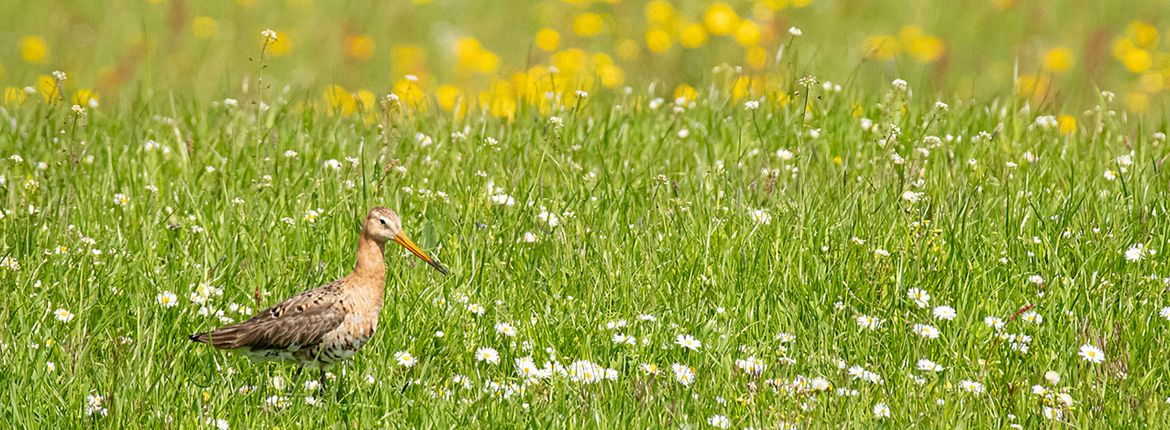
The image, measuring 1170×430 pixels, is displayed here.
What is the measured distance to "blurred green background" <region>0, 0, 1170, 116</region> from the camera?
11125 mm

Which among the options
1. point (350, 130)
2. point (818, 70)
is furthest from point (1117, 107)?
point (350, 130)

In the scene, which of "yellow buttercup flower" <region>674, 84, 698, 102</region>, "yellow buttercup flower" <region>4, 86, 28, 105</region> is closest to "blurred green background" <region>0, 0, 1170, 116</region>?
"yellow buttercup flower" <region>674, 84, 698, 102</region>

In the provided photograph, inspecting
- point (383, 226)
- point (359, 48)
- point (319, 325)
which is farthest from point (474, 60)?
point (319, 325)

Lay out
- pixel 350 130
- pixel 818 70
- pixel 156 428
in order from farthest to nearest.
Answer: pixel 818 70 < pixel 350 130 < pixel 156 428

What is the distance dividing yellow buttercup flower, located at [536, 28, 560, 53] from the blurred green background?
0.02 meters

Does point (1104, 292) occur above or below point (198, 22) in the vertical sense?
above

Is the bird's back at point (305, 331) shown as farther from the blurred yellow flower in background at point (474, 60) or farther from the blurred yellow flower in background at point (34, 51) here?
the blurred yellow flower in background at point (34, 51)

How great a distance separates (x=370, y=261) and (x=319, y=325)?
43 centimetres

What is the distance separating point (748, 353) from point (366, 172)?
249cm

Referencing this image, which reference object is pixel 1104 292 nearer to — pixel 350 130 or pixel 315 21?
pixel 350 130

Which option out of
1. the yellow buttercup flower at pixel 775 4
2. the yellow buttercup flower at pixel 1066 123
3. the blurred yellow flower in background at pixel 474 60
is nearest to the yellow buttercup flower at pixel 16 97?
the blurred yellow flower in background at pixel 474 60

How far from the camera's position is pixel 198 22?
12.4 m

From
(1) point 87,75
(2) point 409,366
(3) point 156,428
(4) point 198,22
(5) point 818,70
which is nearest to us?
(3) point 156,428

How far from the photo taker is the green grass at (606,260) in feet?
15.5
